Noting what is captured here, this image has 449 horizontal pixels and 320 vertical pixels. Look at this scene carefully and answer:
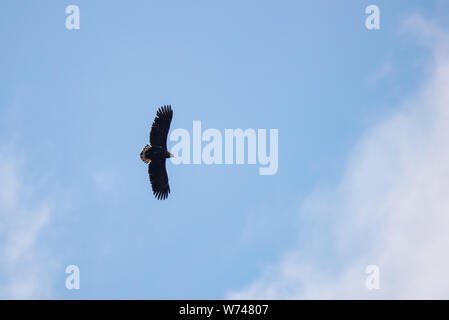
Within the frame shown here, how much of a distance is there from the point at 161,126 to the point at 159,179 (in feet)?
8.84

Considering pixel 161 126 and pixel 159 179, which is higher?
pixel 161 126

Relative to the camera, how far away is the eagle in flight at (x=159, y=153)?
1170 inches

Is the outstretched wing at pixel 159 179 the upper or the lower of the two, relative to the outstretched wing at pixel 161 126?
lower

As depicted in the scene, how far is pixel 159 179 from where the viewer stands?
31047mm

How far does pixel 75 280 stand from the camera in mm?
31672

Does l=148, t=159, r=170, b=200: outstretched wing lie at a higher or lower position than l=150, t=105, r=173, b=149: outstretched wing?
lower

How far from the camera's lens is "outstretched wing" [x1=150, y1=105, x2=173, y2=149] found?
2969 centimetres

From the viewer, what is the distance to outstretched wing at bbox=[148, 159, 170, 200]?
30.8 meters
